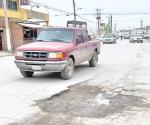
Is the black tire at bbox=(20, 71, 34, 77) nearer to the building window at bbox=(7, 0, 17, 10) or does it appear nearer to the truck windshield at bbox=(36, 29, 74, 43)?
the truck windshield at bbox=(36, 29, 74, 43)

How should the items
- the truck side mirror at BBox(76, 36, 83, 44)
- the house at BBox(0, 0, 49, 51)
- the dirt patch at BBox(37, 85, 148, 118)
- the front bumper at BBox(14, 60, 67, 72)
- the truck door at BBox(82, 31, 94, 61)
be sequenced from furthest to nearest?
the house at BBox(0, 0, 49, 51)
the truck door at BBox(82, 31, 94, 61)
the truck side mirror at BBox(76, 36, 83, 44)
the front bumper at BBox(14, 60, 67, 72)
the dirt patch at BBox(37, 85, 148, 118)

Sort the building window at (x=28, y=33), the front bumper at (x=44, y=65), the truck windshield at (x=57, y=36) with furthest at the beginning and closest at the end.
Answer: the building window at (x=28, y=33) → the truck windshield at (x=57, y=36) → the front bumper at (x=44, y=65)

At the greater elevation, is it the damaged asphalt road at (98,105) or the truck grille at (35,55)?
the truck grille at (35,55)

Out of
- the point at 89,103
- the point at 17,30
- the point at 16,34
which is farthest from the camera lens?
the point at 16,34

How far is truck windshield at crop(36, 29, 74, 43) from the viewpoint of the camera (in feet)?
41.1

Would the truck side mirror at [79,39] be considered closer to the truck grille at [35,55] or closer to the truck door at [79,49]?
the truck door at [79,49]

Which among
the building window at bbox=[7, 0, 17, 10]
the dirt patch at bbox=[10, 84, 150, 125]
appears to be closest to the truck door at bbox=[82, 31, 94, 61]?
the dirt patch at bbox=[10, 84, 150, 125]

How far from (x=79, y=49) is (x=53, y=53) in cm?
211

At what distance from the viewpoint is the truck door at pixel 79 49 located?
12.7 metres

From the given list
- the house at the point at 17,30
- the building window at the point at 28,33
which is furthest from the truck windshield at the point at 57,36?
the building window at the point at 28,33

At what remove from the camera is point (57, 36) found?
41.6 ft

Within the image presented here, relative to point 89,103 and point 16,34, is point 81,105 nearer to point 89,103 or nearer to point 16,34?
point 89,103

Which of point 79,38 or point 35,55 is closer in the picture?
point 35,55

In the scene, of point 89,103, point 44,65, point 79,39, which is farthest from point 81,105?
point 79,39
